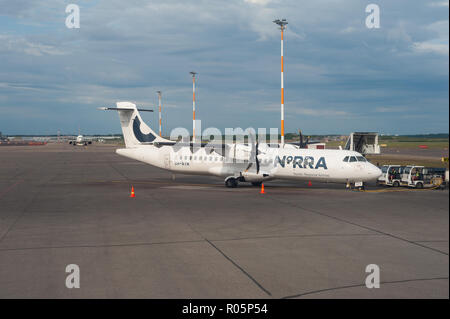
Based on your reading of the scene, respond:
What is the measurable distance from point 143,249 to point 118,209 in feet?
26.9

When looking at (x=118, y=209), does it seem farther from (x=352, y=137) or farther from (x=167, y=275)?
(x=352, y=137)

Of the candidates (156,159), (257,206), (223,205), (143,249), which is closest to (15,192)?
(156,159)

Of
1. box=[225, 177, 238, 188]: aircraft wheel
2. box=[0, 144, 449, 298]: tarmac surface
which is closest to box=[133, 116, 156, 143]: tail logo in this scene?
box=[225, 177, 238, 188]: aircraft wheel

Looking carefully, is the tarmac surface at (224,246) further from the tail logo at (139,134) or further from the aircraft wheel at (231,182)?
the tail logo at (139,134)

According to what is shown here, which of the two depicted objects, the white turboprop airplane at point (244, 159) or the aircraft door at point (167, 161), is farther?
the aircraft door at point (167, 161)

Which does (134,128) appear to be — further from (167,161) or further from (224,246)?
(224,246)

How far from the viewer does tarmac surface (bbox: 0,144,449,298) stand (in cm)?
902

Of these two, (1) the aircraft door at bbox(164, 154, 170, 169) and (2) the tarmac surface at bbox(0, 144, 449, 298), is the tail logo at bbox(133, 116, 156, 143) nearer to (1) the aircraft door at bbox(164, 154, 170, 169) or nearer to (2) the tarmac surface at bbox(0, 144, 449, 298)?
(1) the aircraft door at bbox(164, 154, 170, 169)

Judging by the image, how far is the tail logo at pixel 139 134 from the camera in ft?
120

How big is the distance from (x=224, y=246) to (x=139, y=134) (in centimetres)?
2538

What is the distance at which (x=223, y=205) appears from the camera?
21688mm

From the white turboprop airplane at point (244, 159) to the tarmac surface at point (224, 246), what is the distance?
3978 millimetres

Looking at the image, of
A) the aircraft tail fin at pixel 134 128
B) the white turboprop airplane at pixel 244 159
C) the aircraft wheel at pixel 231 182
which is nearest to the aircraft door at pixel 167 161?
the white turboprop airplane at pixel 244 159

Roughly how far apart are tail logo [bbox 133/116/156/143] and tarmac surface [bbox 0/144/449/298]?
12.9 m
